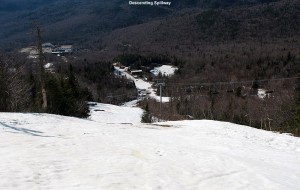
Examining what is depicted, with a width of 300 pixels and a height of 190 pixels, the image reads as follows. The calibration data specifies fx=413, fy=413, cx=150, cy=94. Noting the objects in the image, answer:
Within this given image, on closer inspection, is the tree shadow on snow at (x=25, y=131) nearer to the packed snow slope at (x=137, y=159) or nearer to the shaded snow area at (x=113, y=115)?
the packed snow slope at (x=137, y=159)

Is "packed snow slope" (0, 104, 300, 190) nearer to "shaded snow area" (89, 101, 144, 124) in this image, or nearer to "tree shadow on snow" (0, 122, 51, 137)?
"tree shadow on snow" (0, 122, 51, 137)

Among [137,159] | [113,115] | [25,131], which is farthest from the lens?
[113,115]

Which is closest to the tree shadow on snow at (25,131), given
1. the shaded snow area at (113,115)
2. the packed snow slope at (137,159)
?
the packed snow slope at (137,159)

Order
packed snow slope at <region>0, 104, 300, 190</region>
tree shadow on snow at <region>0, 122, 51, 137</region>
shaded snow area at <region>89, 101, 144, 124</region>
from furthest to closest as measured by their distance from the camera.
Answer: shaded snow area at <region>89, 101, 144, 124</region> → tree shadow on snow at <region>0, 122, 51, 137</region> → packed snow slope at <region>0, 104, 300, 190</region>

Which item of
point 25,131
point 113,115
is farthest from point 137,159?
point 113,115

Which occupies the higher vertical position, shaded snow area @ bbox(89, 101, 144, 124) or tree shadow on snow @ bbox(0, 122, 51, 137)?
tree shadow on snow @ bbox(0, 122, 51, 137)

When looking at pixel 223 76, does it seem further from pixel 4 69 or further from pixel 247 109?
pixel 4 69

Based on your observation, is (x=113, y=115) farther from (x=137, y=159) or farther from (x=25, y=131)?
(x=137, y=159)

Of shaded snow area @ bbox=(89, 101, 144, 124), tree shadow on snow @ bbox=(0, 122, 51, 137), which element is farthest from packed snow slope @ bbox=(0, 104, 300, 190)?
shaded snow area @ bbox=(89, 101, 144, 124)

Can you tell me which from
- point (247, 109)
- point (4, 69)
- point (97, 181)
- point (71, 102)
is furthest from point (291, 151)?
point (247, 109)
